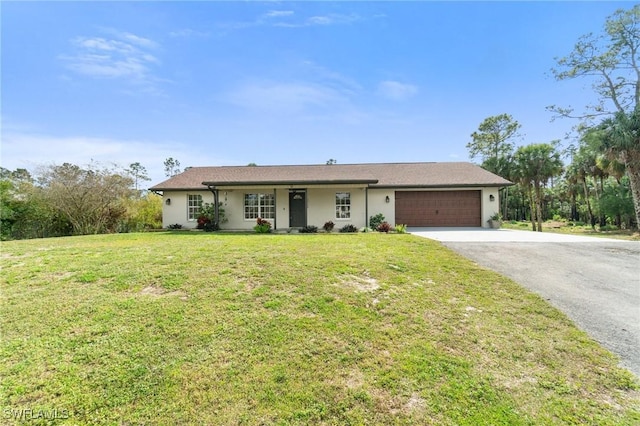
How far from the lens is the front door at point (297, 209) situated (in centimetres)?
1606

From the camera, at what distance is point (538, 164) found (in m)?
20.0

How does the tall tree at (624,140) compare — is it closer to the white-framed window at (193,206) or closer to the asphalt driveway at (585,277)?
the asphalt driveway at (585,277)

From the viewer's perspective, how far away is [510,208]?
138ft

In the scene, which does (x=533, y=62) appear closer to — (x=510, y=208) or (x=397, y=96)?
(x=397, y=96)

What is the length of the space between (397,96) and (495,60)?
4.95m

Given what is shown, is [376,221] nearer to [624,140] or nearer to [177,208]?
[177,208]

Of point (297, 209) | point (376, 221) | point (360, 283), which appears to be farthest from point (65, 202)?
point (360, 283)

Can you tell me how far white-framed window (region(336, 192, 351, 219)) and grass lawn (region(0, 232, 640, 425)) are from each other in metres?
10.5

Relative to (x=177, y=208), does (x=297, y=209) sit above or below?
below

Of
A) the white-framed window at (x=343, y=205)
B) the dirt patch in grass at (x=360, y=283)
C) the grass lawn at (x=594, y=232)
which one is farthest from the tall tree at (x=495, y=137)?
the dirt patch in grass at (x=360, y=283)

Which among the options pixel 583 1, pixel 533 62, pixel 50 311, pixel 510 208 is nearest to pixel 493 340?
pixel 50 311

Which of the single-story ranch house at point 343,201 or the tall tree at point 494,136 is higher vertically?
the tall tree at point 494,136

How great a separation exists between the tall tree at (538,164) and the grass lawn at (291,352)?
19475mm

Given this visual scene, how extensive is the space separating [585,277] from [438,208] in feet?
34.4
